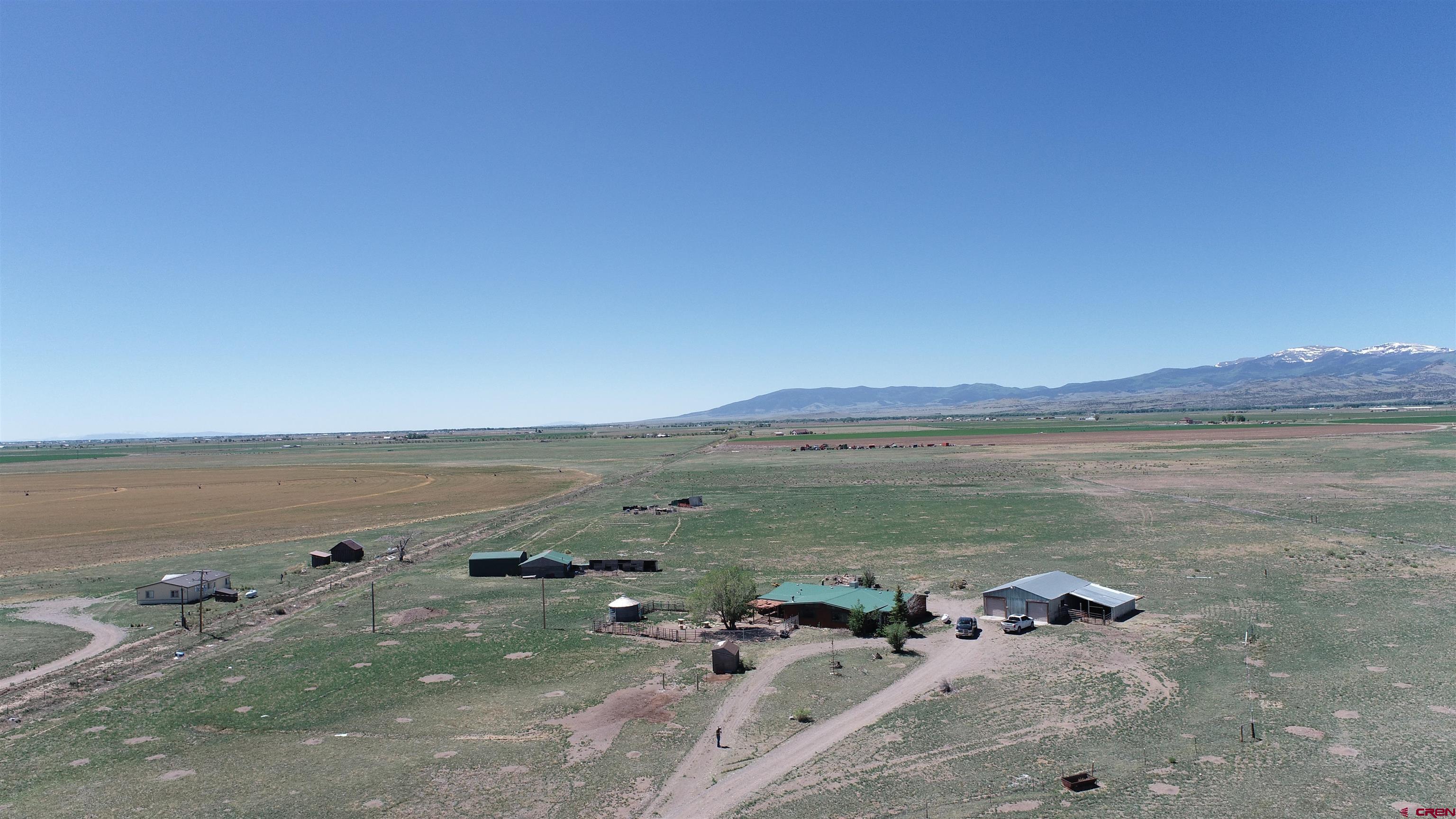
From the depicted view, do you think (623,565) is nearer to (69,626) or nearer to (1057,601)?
(1057,601)

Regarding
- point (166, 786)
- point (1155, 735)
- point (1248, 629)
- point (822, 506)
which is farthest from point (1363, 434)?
point (166, 786)

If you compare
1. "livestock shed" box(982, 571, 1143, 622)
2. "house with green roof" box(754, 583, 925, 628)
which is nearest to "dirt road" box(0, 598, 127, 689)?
"house with green roof" box(754, 583, 925, 628)

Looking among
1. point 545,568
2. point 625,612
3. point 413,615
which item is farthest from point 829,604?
point 413,615

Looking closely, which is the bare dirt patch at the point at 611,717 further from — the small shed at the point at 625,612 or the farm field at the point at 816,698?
the small shed at the point at 625,612

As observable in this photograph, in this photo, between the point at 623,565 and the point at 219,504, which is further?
the point at 219,504

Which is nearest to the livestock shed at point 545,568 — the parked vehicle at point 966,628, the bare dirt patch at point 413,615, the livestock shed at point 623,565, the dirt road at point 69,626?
the livestock shed at point 623,565
